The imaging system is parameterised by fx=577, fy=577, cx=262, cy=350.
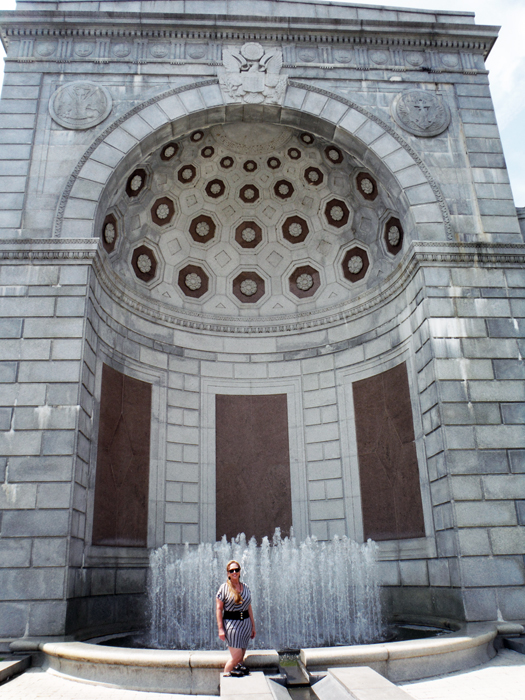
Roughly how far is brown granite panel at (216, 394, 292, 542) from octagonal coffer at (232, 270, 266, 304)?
2.61 m

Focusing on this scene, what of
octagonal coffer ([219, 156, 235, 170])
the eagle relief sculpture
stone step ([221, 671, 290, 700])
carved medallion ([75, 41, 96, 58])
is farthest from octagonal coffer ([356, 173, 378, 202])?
stone step ([221, 671, 290, 700])

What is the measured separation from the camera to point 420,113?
12258 mm

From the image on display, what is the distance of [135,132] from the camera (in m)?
11.7

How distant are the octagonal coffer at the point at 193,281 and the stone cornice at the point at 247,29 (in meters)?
5.14

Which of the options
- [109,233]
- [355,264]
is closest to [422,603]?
[355,264]

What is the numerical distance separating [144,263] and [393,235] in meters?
5.73

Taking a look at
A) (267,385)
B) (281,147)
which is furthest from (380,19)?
(267,385)

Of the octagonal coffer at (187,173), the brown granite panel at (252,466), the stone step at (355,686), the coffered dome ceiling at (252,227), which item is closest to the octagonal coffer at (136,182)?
the coffered dome ceiling at (252,227)

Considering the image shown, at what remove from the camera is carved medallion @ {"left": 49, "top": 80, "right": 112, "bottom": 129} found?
11.6 metres

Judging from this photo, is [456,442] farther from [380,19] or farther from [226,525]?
[380,19]

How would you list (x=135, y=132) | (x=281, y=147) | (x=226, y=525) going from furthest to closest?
Result: 1. (x=281, y=147)
2. (x=226, y=525)
3. (x=135, y=132)

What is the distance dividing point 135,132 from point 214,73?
7.59ft

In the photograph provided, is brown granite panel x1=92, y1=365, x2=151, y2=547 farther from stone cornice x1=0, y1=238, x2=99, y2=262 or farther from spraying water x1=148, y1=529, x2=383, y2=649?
stone cornice x1=0, y1=238, x2=99, y2=262

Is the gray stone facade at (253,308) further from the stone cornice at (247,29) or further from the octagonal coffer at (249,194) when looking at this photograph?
the octagonal coffer at (249,194)
